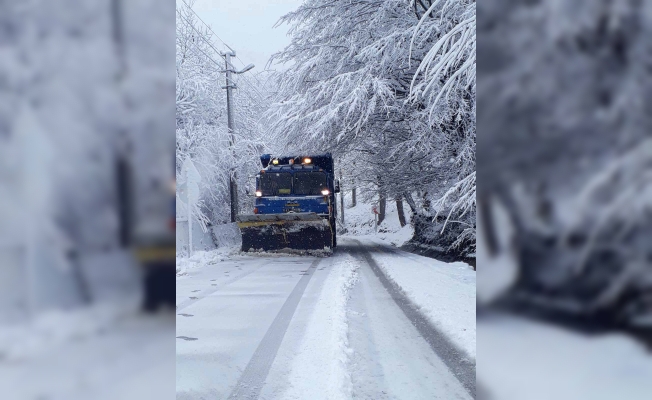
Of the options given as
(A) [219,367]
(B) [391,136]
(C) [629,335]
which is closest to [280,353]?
(A) [219,367]

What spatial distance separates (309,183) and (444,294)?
7916 mm

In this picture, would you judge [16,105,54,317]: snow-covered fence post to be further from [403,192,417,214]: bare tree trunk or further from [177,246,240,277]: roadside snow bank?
[403,192,417,214]: bare tree trunk

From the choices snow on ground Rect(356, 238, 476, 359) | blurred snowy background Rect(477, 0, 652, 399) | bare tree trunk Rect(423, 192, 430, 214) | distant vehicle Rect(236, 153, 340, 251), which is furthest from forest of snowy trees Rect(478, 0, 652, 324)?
bare tree trunk Rect(423, 192, 430, 214)

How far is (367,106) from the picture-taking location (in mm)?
11289

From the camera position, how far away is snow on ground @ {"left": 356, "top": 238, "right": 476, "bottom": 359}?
450cm

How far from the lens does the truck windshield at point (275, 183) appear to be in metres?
13.8

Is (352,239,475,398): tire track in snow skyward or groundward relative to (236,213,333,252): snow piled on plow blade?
groundward

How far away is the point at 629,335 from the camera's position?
135 cm

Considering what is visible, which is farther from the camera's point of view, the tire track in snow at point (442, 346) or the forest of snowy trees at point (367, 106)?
the forest of snowy trees at point (367, 106)

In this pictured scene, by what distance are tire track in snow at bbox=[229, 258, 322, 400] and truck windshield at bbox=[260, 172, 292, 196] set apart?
7.87 meters

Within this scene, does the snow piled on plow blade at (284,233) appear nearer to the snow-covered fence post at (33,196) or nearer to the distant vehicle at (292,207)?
the distant vehicle at (292,207)

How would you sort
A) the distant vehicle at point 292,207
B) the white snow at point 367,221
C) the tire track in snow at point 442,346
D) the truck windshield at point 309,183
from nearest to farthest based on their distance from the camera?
the tire track in snow at point 442,346, the distant vehicle at point 292,207, the truck windshield at point 309,183, the white snow at point 367,221

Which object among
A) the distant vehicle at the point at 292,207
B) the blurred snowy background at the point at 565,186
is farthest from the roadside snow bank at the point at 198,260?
the blurred snowy background at the point at 565,186

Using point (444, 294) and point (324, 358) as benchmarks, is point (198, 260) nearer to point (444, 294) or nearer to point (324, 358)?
point (444, 294)
